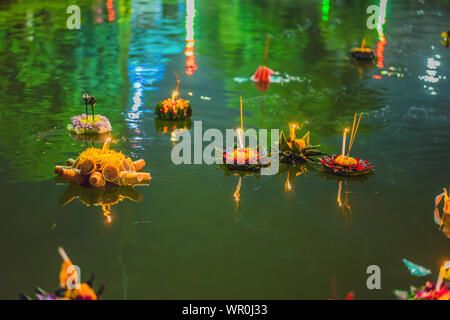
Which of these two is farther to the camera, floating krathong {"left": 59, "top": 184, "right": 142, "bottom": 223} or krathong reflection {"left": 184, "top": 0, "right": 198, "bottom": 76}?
krathong reflection {"left": 184, "top": 0, "right": 198, "bottom": 76}

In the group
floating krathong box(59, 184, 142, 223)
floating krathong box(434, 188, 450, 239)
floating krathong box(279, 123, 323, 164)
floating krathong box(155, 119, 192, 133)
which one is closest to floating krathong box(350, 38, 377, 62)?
floating krathong box(155, 119, 192, 133)

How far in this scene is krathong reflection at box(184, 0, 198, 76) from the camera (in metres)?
17.0

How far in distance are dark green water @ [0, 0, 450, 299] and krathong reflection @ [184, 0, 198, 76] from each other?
0.83 feet

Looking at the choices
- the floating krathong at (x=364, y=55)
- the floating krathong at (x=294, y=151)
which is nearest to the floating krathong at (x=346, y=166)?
the floating krathong at (x=294, y=151)

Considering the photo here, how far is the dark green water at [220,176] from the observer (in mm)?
7026

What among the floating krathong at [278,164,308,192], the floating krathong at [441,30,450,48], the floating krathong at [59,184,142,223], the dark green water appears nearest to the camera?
the dark green water

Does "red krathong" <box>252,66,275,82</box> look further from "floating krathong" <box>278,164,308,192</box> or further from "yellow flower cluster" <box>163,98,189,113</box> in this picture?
"floating krathong" <box>278,164,308,192</box>

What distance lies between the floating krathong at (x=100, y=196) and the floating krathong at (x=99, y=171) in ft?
0.27

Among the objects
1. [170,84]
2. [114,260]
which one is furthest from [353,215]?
[170,84]

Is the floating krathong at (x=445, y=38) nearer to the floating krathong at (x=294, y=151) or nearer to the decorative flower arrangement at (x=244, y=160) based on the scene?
the floating krathong at (x=294, y=151)

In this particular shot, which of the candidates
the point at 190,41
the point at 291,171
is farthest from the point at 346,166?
the point at 190,41

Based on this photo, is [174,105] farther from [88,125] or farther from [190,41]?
[190,41]
